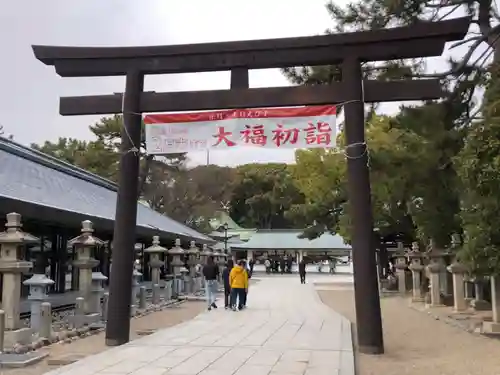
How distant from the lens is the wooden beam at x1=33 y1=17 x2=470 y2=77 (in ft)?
30.9

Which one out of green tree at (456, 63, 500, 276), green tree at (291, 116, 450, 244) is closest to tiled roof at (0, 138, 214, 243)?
green tree at (291, 116, 450, 244)

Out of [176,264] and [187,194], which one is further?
[187,194]

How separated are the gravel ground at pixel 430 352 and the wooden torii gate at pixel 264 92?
0.65 metres

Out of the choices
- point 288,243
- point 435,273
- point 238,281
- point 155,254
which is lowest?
point 238,281

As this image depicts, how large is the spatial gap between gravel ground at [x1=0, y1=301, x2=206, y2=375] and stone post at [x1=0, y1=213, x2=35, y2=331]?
88cm

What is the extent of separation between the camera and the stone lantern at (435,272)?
1798 centimetres

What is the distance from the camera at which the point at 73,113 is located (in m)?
10.2

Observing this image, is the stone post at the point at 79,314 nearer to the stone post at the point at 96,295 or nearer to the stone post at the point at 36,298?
the stone post at the point at 96,295

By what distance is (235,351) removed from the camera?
9008 mm

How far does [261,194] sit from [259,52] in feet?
167

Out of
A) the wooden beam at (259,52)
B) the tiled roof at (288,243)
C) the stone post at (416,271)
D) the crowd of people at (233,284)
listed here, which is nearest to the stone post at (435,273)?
the stone post at (416,271)

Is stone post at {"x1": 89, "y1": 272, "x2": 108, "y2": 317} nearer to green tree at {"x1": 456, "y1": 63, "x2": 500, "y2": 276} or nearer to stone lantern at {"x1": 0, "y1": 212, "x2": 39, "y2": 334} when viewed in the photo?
stone lantern at {"x1": 0, "y1": 212, "x2": 39, "y2": 334}

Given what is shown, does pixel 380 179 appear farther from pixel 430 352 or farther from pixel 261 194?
pixel 261 194

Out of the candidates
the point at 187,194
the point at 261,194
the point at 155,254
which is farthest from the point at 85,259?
the point at 261,194
